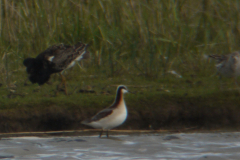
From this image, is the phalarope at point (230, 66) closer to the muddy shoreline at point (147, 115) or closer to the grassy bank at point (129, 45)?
the grassy bank at point (129, 45)

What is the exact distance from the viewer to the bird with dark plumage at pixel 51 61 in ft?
25.9

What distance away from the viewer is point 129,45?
29.4 ft

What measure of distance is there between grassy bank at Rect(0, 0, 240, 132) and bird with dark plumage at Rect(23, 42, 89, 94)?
226mm

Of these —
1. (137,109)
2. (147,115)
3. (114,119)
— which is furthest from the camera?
(137,109)

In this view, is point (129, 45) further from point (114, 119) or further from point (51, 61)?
point (114, 119)

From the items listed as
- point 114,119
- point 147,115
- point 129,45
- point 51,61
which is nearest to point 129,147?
point 114,119

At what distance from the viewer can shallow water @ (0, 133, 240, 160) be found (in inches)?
201

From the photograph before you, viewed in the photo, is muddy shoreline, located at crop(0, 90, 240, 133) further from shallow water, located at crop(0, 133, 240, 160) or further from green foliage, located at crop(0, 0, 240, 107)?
green foliage, located at crop(0, 0, 240, 107)

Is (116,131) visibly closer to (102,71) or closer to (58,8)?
(102,71)

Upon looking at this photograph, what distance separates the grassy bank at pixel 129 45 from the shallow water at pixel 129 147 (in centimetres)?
86

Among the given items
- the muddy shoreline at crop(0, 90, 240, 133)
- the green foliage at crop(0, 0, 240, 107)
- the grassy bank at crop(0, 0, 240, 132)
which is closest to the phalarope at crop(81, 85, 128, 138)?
the muddy shoreline at crop(0, 90, 240, 133)

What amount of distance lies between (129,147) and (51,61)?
3.12m

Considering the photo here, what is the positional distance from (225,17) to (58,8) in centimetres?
331

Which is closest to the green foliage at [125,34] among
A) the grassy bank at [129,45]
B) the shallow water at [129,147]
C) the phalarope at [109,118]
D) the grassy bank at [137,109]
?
the grassy bank at [129,45]
